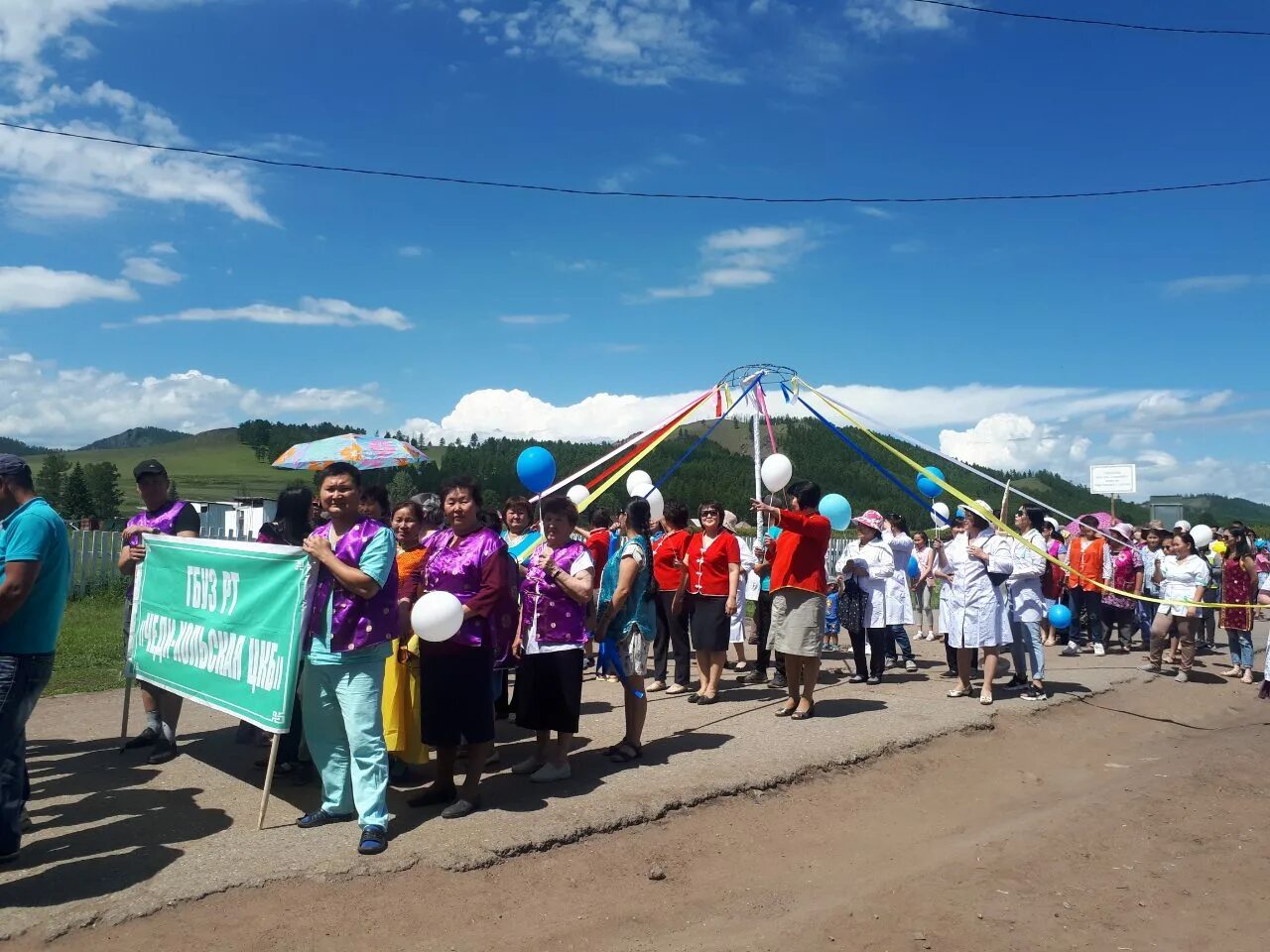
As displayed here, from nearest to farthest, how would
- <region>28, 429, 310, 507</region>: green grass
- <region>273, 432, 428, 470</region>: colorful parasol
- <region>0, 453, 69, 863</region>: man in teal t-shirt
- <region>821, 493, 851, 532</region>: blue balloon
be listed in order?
<region>0, 453, 69, 863</region>: man in teal t-shirt
<region>821, 493, 851, 532</region>: blue balloon
<region>273, 432, 428, 470</region>: colorful parasol
<region>28, 429, 310, 507</region>: green grass

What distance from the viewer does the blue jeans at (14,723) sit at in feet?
13.7

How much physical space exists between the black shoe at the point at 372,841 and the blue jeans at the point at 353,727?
29 millimetres

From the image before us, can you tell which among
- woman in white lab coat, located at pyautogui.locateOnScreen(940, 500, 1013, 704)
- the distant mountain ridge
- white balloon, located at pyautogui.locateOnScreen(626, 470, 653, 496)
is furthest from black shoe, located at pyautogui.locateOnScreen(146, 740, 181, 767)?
the distant mountain ridge

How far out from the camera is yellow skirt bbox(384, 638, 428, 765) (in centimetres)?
565

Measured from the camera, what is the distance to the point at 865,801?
18.9 feet

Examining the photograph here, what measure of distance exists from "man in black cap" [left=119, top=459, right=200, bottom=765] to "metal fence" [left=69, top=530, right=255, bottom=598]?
31.9 feet

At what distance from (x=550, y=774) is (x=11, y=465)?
11.6ft

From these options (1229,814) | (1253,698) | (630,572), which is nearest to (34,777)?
(630,572)

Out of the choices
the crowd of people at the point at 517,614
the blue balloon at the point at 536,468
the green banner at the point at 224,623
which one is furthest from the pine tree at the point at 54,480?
the blue balloon at the point at 536,468

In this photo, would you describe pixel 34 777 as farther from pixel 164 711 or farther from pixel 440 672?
pixel 440 672

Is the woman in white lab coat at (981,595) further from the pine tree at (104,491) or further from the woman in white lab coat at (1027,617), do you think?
the pine tree at (104,491)

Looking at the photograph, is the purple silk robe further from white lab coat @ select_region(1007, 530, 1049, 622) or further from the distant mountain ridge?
the distant mountain ridge

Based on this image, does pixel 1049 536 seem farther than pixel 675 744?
Yes

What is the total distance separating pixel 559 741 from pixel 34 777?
3540mm
